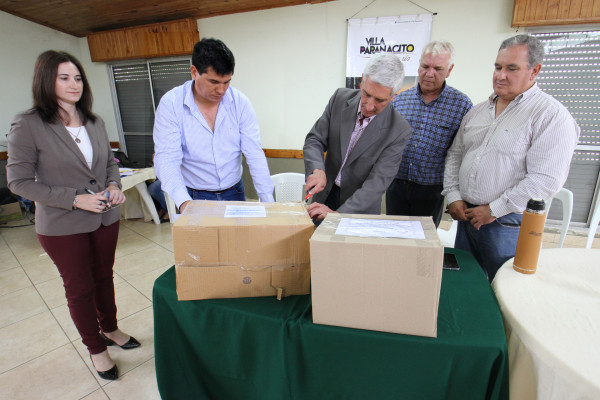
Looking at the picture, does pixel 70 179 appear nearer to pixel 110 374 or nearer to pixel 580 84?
pixel 110 374

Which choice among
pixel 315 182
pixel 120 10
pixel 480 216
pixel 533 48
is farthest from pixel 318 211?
pixel 120 10

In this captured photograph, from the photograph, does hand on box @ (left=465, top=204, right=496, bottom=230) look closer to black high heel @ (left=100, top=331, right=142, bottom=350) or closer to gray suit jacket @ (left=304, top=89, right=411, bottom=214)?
gray suit jacket @ (left=304, top=89, right=411, bottom=214)

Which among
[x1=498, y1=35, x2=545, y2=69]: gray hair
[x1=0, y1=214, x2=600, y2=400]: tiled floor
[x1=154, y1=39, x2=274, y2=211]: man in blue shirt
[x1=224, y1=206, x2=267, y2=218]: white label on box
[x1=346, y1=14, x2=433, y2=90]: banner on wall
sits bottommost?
[x1=0, y1=214, x2=600, y2=400]: tiled floor

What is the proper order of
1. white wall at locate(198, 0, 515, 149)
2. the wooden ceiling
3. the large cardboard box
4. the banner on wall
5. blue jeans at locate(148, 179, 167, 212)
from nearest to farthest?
the large cardboard box → white wall at locate(198, 0, 515, 149) → the banner on wall → the wooden ceiling → blue jeans at locate(148, 179, 167, 212)

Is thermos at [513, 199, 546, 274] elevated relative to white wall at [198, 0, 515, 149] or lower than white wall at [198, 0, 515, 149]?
lower

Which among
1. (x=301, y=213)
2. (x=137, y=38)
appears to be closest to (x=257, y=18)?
(x=137, y=38)

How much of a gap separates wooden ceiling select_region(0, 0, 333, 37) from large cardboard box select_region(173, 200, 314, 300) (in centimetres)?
317

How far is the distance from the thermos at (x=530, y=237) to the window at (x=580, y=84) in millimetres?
2709

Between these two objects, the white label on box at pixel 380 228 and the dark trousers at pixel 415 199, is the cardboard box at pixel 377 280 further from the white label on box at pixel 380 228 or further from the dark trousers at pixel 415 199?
the dark trousers at pixel 415 199

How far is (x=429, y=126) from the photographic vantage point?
1.77 m

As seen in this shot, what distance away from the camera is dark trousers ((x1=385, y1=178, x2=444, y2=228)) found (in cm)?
188

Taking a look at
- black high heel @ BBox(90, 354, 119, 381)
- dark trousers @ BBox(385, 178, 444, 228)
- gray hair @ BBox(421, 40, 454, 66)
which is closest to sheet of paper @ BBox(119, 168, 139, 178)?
black high heel @ BBox(90, 354, 119, 381)

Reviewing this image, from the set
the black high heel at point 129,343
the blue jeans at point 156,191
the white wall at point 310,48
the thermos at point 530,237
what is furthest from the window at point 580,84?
the blue jeans at point 156,191

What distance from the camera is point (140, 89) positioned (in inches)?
180
